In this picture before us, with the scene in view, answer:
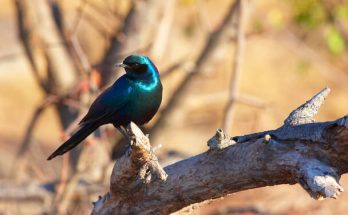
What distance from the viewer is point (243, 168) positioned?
3.71m

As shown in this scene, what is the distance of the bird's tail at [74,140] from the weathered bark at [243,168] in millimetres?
361

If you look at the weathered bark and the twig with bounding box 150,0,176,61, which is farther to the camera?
the twig with bounding box 150,0,176,61

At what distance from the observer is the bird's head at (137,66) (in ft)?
15.5

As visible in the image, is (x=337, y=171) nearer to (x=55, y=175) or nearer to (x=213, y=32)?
(x=213, y=32)

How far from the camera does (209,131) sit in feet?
50.1

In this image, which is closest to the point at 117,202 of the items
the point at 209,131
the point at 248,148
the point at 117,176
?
the point at 117,176

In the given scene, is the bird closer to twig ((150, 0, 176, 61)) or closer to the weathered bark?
the weathered bark

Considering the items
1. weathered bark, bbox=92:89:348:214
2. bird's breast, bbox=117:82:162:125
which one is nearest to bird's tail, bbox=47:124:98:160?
bird's breast, bbox=117:82:162:125

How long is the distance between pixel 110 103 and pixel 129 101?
0.36 ft

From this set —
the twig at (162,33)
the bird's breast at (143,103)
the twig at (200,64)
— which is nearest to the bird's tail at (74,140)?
the bird's breast at (143,103)

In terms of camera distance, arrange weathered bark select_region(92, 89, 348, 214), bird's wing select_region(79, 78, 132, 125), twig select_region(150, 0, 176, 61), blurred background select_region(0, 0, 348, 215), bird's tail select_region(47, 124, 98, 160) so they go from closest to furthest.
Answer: weathered bark select_region(92, 89, 348, 214) < bird's tail select_region(47, 124, 98, 160) < bird's wing select_region(79, 78, 132, 125) < blurred background select_region(0, 0, 348, 215) < twig select_region(150, 0, 176, 61)

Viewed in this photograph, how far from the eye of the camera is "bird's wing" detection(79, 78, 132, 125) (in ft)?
15.3

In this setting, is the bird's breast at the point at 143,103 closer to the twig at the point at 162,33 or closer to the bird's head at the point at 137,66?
the bird's head at the point at 137,66

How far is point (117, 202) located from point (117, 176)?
31 centimetres
